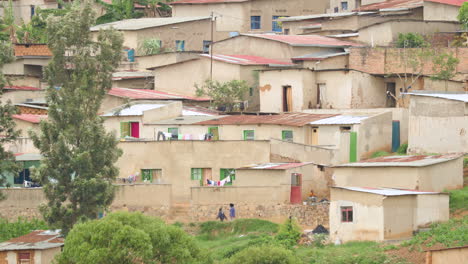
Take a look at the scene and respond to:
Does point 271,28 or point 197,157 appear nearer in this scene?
point 197,157

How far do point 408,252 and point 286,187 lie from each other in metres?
6.62

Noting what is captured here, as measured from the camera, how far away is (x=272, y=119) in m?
→ 43.6

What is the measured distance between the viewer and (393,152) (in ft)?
139

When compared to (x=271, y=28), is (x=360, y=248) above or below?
below

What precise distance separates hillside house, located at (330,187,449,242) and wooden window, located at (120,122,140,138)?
395 inches

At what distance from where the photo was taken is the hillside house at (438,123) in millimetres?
39844

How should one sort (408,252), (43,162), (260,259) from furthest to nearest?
(43,162) → (408,252) → (260,259)

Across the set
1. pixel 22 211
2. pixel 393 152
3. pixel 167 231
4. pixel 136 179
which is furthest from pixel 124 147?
pixel 167 231

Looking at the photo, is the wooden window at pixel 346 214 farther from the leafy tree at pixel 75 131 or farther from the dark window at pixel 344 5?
the dark window at pixel 344 5

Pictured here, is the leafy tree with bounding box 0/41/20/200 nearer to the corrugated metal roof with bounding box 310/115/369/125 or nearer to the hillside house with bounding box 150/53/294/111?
the corrugated metal roof with bounding box 310/115/369/125

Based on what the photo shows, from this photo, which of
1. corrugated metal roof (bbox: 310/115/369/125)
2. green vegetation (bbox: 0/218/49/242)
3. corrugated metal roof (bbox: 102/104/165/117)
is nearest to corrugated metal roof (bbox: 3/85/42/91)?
corrugated metal roof (bbox: 102/104/165/117)

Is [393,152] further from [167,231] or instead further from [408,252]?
[167,231]

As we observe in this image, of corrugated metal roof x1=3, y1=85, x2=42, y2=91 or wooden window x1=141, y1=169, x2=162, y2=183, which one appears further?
corrugated metal roof x1=3, y1=85, x2=42, y2=91

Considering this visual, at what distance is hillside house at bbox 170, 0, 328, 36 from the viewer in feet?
188
